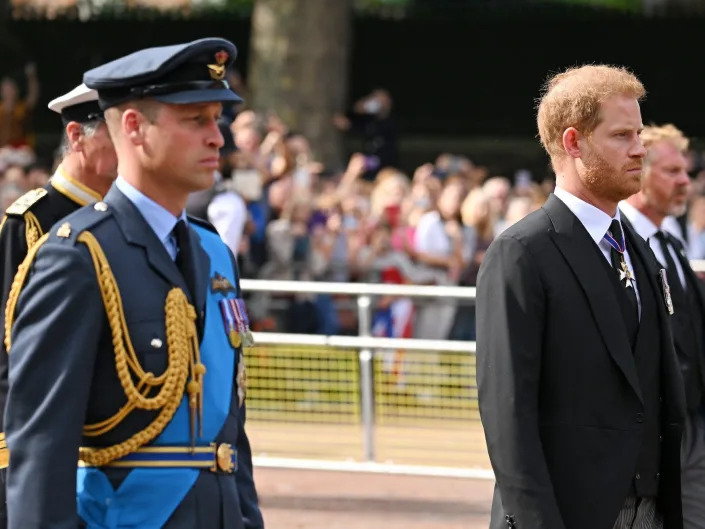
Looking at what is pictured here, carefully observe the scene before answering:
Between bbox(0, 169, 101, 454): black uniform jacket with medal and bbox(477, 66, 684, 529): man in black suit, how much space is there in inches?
55.5

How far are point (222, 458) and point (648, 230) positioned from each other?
10.3ft

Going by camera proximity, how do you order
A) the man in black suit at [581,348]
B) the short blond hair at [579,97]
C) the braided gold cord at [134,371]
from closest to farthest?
the braided gold cord at [134,371], the man in black suit at [581,348], the short blond hair at [579,97]

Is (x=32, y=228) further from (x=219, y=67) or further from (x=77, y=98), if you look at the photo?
(x=219, y=67)

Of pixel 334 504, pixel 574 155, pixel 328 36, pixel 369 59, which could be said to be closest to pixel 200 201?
pixel 334 504

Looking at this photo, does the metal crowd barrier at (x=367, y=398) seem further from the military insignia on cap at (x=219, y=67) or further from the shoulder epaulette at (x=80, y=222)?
the shoulder epaulette at (x=80, y=222)

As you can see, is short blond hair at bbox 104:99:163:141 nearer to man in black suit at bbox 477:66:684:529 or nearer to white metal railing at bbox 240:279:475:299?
man in black suit at bbox 477:66:684:529

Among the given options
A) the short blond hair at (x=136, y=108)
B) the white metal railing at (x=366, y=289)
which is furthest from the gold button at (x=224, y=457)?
the white metal railing at (x=366, y=289)

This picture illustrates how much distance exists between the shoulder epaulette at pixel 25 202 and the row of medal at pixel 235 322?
3.58 feet

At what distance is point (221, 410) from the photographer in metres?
3.96

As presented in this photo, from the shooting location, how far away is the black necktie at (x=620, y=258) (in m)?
4.49

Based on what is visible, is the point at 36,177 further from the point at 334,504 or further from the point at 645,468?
the point at 645,468

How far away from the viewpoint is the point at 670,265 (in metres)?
6.25

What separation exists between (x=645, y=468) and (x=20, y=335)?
5.67 feet

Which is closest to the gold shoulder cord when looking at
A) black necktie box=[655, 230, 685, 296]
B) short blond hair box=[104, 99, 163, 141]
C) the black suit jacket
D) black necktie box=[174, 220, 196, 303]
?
black necktie box=[174, 220, 196, 303]
